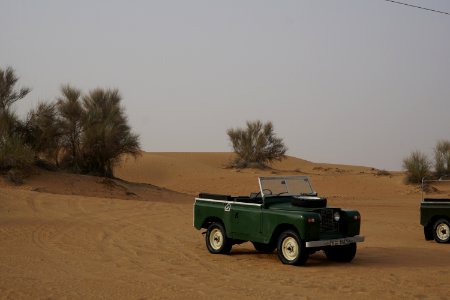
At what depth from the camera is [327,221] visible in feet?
37.9

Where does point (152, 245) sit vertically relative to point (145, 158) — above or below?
below

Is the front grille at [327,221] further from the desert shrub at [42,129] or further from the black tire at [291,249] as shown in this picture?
the desert shrub at [42,129]

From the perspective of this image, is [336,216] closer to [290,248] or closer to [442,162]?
[290,248]

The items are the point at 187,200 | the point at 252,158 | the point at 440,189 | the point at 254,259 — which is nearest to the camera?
the point at 254,259

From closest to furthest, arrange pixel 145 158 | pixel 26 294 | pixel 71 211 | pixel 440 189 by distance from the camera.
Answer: pixel 26 294, pixel 71 211, pixel 440 189, pixel 145 158

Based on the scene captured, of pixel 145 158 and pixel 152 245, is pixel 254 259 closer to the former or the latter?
pixel 152 245

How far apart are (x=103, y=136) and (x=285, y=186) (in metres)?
21.2

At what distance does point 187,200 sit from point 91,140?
20.6 ft

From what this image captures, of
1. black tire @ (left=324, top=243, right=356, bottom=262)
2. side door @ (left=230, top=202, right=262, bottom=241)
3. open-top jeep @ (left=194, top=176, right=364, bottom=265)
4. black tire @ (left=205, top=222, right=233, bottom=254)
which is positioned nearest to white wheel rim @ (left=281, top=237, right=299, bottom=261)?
open-top jeep @ (left=194, top=176, right=364, bottom=265)

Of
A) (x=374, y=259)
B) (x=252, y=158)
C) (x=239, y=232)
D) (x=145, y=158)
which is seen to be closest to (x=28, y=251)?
(x=239, y=232)

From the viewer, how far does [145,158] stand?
68312 millimetres

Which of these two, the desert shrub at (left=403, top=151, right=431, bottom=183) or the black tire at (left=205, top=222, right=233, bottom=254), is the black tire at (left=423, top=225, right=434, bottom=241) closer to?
the black tire at (left=205, top=222, right=233, bottom=254)

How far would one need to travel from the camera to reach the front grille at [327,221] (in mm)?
11484

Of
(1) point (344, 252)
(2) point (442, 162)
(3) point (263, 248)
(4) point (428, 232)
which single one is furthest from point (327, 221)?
(2) point (442, 162)
